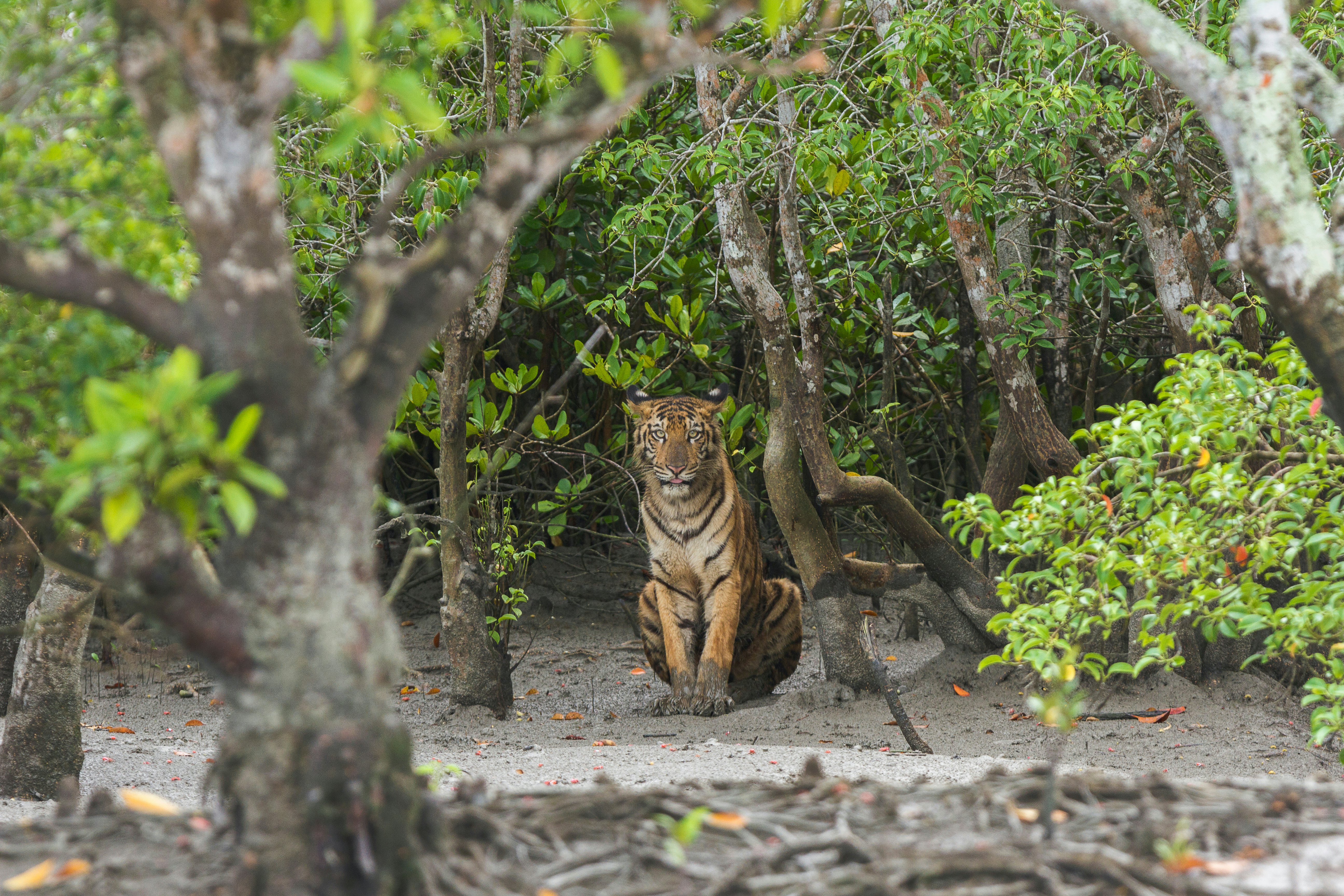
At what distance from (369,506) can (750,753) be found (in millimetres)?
3344

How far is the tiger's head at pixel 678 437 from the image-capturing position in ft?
20.6

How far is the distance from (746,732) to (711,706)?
1.40 feet

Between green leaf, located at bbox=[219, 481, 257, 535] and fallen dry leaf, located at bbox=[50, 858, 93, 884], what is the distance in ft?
3.09

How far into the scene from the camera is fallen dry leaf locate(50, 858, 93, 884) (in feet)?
6.83

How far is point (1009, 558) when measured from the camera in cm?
687

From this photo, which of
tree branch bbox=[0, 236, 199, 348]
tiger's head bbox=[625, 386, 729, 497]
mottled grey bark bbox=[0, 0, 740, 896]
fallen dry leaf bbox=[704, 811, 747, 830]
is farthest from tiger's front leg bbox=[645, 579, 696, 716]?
tree branch bbox=[0, 236, 199, 348]

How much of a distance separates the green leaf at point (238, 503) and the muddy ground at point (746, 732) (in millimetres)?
2330

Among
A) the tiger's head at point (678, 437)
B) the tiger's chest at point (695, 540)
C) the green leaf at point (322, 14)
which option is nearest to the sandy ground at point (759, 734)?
the tiger's chest at point (695, 540)

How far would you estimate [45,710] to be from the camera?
4008mm

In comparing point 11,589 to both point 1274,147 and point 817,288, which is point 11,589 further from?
point 1274,147

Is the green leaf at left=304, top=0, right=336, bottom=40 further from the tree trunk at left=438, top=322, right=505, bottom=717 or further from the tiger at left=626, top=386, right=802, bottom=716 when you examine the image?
the tiger at left=626, top=386, right=802, bottom=716

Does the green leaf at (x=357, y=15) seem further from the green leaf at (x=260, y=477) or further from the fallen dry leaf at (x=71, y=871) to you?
the fallen dry leaf at (x=71, y=871)

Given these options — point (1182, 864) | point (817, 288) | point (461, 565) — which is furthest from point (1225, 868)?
point (817, 288)

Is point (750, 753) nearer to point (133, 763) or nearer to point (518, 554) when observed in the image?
point (518, 554)
